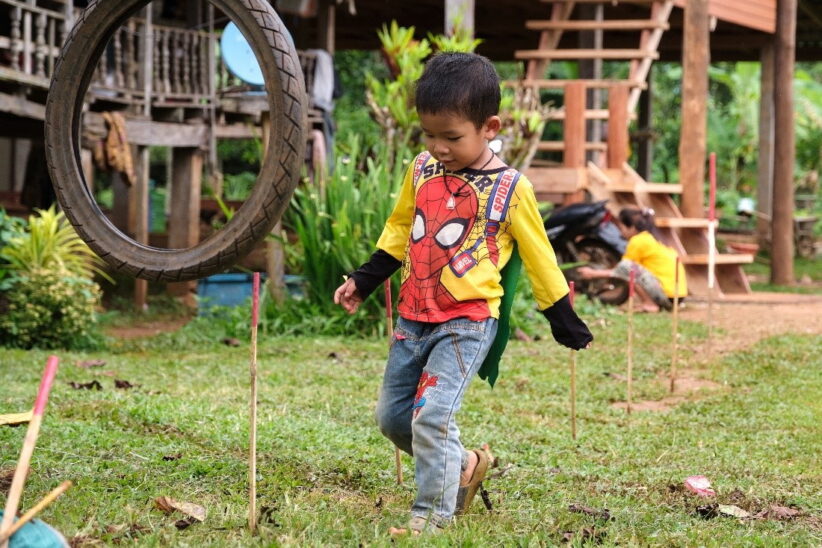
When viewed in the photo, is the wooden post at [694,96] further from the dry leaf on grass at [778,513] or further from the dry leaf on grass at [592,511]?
the dry leaf on grass at [592,511]

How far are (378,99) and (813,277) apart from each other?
798cm

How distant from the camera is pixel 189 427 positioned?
15.8 feet

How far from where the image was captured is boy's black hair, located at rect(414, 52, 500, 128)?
3.21 meters

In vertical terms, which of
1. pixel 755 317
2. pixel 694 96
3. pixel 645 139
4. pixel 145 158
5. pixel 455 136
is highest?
pixel 645 139

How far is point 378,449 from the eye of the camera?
4.63m

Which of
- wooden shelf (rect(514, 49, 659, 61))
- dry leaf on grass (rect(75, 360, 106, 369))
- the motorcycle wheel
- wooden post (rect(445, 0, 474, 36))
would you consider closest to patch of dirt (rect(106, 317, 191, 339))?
dry leaf on grass (rect(75, 360, 106, 369))

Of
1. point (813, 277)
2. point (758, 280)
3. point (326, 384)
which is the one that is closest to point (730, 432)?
point (326, 384)

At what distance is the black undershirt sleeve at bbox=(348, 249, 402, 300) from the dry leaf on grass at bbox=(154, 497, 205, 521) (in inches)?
32.5

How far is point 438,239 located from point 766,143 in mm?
13197

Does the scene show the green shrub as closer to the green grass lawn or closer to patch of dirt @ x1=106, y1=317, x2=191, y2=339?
the green grass lawn

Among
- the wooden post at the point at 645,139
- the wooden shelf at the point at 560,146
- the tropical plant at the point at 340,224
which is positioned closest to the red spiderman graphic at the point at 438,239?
the tropical plant at the point at 340,224

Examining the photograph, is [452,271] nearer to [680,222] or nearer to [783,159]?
[680,222]

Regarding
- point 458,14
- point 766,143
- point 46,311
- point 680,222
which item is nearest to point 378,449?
point 46,311

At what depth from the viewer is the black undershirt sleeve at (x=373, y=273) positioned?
3.60 m
